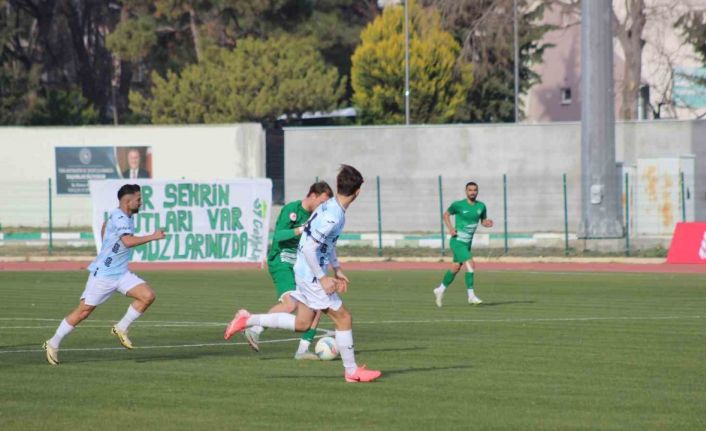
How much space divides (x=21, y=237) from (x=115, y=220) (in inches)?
1112

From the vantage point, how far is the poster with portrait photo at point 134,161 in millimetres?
49531

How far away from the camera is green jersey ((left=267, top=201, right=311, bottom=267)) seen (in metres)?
15.8

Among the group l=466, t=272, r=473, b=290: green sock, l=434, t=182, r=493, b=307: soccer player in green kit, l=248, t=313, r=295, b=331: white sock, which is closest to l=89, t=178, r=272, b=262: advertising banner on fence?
l=434, t=182, r=493, b=307: soccer player in green kit

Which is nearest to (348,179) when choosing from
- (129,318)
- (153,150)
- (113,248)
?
(113,248)

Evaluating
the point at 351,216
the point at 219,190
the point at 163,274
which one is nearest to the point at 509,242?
the point at 351,216

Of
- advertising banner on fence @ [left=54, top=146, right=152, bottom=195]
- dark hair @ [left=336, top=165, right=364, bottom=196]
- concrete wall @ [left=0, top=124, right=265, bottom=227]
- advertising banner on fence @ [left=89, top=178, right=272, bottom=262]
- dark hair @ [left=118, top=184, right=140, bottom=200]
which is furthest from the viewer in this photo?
concrete wall @ [left=0, top=124, right=265, bottom=227]

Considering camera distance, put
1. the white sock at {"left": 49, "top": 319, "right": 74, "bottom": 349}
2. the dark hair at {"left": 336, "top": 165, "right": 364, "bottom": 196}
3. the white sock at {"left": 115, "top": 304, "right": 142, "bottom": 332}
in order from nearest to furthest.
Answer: the dark hair at {"left": 336, "top": 165, "right": 364, "bottom": 196}
the white sock at {"left": 49, "top": 319, "right": 74, "bottom": 349}
the white sock at {"left": 115, "top": 304, "right": 142, "bottom": 332}

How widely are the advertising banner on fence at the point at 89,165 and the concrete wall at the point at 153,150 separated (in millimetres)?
251

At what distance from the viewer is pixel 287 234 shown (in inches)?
615

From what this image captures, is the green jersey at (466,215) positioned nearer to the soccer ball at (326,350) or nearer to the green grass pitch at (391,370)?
the green grass pitch at (391,370)

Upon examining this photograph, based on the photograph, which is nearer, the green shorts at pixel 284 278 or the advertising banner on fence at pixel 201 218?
the green shorts at pixel 284 278

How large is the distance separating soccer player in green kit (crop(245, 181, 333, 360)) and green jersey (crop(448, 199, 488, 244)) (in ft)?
26.1

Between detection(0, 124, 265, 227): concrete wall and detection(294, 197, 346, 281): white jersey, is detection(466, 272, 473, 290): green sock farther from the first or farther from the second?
detection(0, 124, 265, 227): concrete wall

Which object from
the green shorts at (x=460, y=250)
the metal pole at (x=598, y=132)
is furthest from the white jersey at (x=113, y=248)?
the metal pole at (x=598, y=132)
